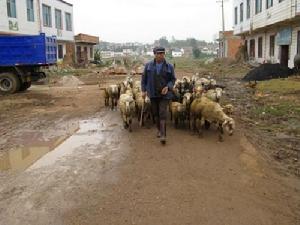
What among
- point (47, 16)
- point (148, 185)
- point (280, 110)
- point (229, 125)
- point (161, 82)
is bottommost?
point (148, 185)

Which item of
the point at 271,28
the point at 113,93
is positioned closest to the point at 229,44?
the point at 271,28

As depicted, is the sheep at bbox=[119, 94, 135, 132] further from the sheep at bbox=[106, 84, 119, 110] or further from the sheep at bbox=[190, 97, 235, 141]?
the sheep at bbox=[106, 84, 119, 110]

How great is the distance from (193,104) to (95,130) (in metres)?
2.37

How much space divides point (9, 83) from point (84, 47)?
32.7 meters

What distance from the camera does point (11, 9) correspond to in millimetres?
27438

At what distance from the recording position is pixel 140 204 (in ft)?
16.1

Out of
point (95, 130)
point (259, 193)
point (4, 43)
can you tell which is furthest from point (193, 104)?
point (4, 43)

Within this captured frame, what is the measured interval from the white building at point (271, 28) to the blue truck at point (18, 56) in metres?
12.1

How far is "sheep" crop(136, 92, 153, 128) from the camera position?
9164 mm

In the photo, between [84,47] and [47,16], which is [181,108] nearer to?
[47,16]

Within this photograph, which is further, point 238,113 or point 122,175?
point 238,113

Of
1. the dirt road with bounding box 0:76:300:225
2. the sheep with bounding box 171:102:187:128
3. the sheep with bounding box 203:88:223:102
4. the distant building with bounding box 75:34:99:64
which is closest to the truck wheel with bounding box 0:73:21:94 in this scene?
the dirt road with bounding box 0:76:300:225

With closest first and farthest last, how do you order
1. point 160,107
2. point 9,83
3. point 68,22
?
point 160,107
point 9,83
point 68,22

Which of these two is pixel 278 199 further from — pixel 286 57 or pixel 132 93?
pixel 286 57
